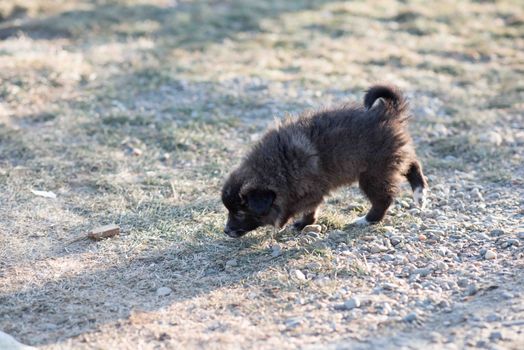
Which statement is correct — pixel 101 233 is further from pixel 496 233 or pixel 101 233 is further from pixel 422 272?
pixel 496 233

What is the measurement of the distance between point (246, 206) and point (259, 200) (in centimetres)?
16

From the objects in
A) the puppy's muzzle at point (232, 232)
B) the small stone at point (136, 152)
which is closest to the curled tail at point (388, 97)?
the puppy's muzzle at point (232, 232)

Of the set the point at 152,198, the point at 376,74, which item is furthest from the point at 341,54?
the point at 152,198

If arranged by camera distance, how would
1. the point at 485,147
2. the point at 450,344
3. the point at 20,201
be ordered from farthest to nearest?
the point at 485,147, the point at 20,201, the point at 450,344

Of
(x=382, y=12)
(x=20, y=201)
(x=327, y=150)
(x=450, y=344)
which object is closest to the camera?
(x=450, y=344)

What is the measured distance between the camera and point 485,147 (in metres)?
7.81

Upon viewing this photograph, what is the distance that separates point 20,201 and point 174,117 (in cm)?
270

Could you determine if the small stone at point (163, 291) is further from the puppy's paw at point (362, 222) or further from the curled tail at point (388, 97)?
the curled tail at point (388, 97)

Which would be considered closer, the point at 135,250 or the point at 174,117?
the point at 135,250

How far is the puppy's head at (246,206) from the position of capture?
225 inches

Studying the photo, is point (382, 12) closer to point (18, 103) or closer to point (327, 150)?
point (18, 103)

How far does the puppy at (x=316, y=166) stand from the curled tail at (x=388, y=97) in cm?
6

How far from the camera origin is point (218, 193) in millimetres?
6824

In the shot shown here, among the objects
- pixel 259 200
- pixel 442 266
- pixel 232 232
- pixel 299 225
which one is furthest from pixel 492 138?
pixel 232 232
